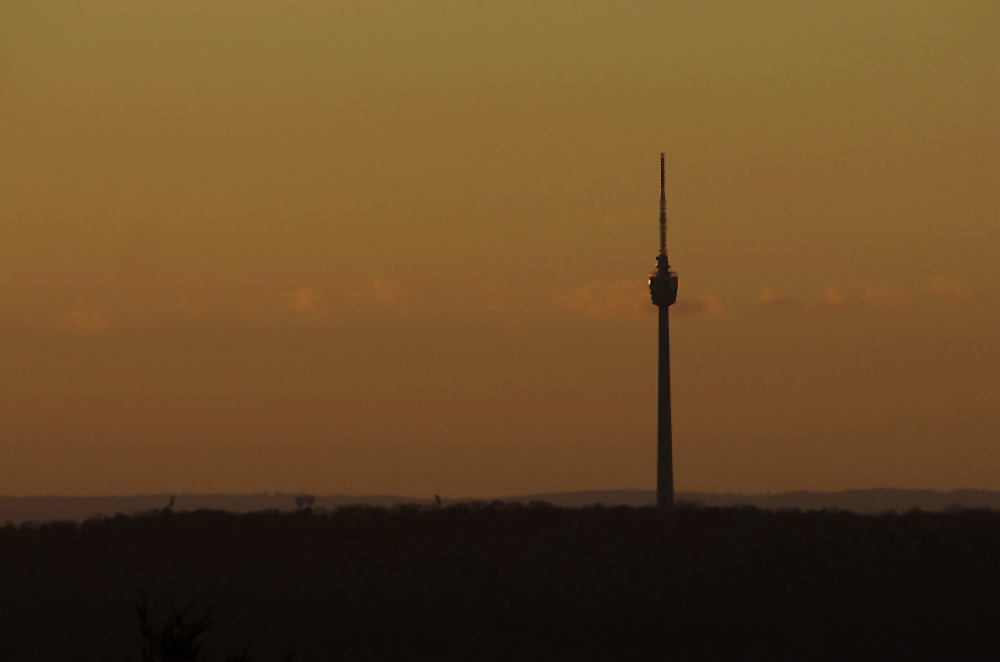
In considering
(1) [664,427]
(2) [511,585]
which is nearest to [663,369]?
(1) [664,427]

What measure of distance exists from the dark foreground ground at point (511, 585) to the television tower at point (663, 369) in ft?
78.0

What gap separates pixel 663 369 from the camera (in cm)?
13838

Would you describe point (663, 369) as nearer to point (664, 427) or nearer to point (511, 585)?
point (664, 427)

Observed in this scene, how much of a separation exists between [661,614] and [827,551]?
19676 millimetres

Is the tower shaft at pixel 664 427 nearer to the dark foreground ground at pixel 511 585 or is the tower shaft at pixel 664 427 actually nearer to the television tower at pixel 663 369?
the television tower at pixel 663 369

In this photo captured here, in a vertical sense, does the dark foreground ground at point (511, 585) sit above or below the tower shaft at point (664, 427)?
below

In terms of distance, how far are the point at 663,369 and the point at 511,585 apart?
192 feet

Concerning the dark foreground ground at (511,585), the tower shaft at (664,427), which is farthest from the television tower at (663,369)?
the dark foreground ground at (511,585)

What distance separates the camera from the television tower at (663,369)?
440 ft

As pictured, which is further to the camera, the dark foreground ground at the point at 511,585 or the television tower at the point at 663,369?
the television tower at the point at 663,369

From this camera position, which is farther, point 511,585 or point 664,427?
point 664,427

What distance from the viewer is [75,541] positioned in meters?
97.6

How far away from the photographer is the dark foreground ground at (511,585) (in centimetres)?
7000

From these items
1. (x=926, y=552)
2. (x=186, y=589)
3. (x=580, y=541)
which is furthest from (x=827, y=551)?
(x=186, y=589)
